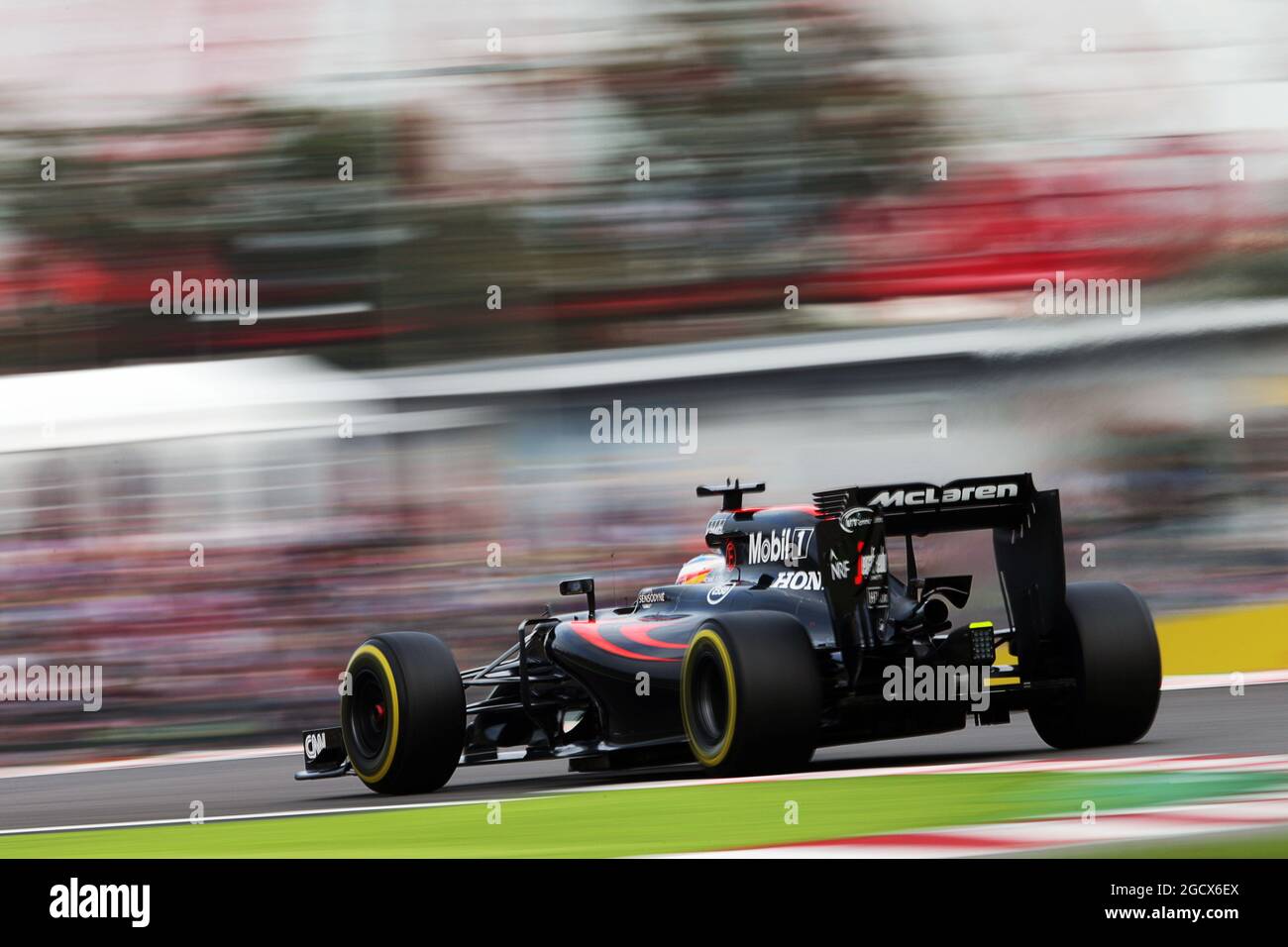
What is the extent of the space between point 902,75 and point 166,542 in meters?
9.24

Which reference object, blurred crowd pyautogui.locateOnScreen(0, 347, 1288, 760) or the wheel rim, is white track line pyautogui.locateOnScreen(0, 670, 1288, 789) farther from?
the wheel rim

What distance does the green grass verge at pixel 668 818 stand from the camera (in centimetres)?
741

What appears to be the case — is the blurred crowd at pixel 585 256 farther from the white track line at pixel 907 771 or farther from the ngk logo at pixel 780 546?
the ngk logo at pixel 780 546

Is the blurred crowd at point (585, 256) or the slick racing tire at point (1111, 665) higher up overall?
the blurred crowd at point (585, 256)

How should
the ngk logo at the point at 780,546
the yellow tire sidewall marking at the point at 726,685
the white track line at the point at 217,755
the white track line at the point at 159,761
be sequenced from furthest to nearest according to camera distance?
the white track line at the point at 159,761 → the white track line at the point at 217,755 → the ngk logo at the point at 780,546 → the yellow tire sidewall marking at the point at 726,685

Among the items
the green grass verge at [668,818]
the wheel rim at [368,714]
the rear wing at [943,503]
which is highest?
the rear wing at [943,503]

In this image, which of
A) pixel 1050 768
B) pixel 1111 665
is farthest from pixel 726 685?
pixel 1111 665

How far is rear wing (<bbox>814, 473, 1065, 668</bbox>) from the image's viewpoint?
9375mm

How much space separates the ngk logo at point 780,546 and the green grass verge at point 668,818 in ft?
4.48

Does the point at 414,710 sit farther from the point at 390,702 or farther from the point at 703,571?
the point at 703,571

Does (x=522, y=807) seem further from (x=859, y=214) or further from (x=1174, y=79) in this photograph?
(x=1174, y=79)

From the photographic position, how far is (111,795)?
498 inches

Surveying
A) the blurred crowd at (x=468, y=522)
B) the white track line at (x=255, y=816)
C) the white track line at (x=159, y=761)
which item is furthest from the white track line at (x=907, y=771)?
the blurred crowd at (x=468, y=522)

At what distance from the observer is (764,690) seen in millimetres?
8773
